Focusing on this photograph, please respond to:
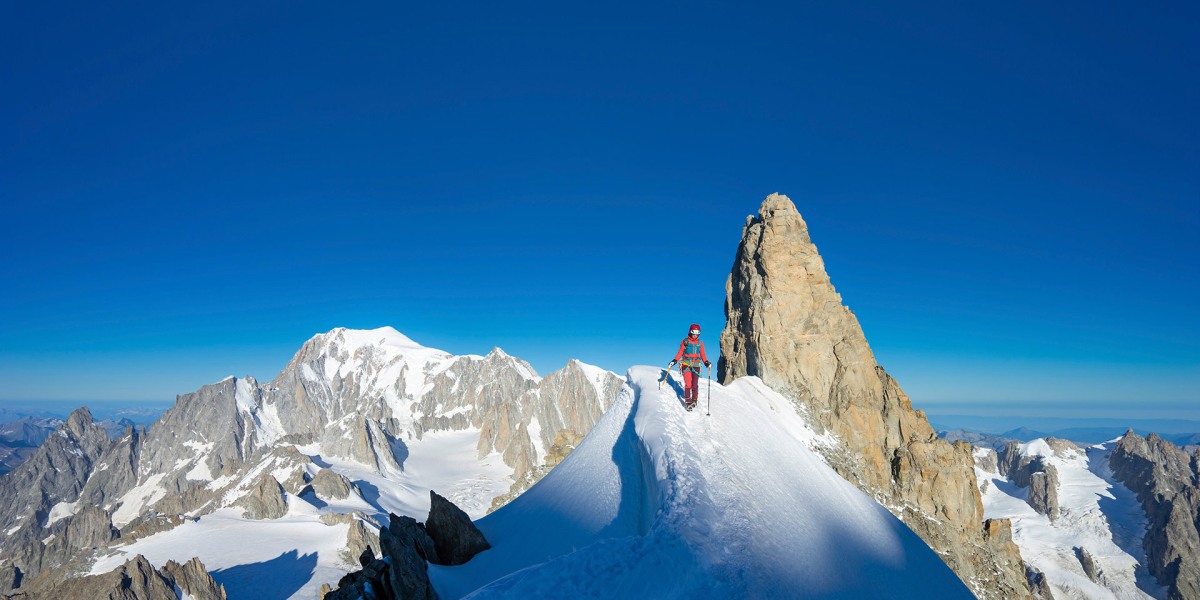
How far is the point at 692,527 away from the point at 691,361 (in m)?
8.60

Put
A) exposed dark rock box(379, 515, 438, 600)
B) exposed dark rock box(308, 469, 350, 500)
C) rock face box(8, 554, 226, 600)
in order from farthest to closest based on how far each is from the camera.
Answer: exposed dark rock box(308, 469, 350, 500) → rock face box(8, 554, 226, 600) → exposed dark rock box(379, 515, 438, 600)

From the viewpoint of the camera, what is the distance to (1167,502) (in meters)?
131

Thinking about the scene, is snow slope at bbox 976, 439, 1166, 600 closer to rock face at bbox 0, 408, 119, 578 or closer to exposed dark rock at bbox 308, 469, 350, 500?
exposed dark rock at bbox 308, 469, 350, 500

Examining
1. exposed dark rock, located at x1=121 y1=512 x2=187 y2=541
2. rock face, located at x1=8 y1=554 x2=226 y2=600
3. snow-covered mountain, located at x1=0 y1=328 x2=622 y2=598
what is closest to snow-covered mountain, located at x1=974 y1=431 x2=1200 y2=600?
snow-covered mountain, located at x1=0 y1=328 x2=622 y2=598

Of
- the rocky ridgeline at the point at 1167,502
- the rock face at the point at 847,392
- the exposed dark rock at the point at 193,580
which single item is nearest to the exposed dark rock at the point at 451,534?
the rock face at the point at 847,392

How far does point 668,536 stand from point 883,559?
6.91 meters

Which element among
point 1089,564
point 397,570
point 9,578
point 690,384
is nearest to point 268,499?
point 9,578

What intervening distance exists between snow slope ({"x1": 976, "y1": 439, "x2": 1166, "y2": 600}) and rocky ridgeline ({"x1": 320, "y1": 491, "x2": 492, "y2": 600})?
13580 cm

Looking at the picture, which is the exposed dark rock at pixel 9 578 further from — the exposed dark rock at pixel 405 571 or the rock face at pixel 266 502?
the exposed dark rock at pixel 405 571

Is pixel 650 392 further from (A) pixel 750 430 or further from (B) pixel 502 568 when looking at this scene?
(B) pixel 502 568

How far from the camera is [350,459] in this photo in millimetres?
171000

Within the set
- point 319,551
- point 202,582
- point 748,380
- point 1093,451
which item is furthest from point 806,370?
point 1093,451

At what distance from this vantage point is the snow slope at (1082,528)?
11553 centimetres

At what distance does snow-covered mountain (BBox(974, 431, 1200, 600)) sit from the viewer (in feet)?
378
